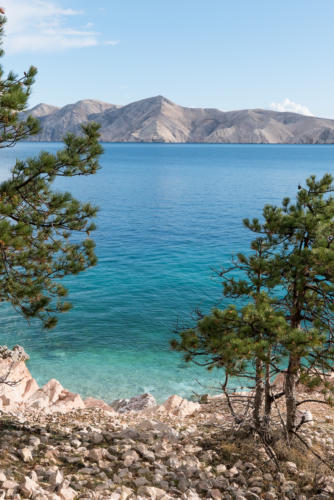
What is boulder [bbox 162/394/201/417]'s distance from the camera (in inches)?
535

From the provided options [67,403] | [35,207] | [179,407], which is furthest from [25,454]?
[179,407]

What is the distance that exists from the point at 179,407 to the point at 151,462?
5427 millimetres

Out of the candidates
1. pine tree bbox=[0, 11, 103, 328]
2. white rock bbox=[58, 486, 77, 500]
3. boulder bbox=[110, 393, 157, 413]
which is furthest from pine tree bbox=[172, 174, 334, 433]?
boulder bbox=[110, 393, 157, 413]

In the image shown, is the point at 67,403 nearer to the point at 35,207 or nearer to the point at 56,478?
the point at 56,478

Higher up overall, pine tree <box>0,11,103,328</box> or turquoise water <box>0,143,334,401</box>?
pine tree <box>0,11,103,328</box>

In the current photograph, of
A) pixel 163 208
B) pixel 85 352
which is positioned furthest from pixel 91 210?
pixel 163 208

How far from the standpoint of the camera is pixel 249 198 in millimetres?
68625

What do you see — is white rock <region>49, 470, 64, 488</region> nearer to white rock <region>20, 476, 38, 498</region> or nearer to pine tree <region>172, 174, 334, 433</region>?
white rock <region>20, 476, 38, 498</region>

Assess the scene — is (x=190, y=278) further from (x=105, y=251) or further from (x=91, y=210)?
(x=91, y=210)

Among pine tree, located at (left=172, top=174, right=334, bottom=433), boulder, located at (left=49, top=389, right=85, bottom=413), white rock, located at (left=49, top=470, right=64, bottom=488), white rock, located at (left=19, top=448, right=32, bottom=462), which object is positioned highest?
pine tree, located at (left=172, top=174, right=334, bottom=433)

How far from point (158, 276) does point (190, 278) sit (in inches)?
103

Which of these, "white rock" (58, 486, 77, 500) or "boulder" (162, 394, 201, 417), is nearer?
"white rock" (58, 486, 77, 500)

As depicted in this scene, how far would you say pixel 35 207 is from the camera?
8.84 metres

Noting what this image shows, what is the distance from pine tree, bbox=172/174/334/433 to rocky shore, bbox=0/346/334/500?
1.03 m
